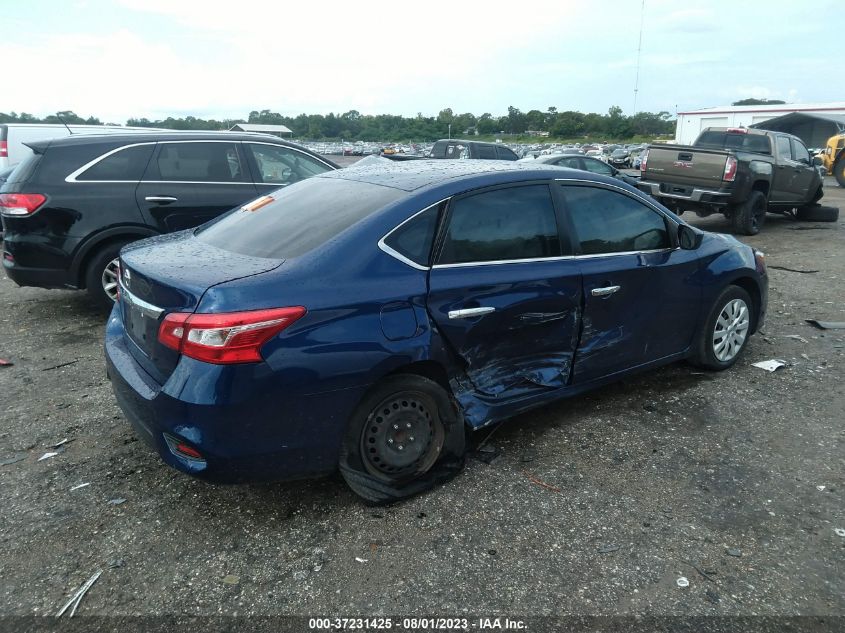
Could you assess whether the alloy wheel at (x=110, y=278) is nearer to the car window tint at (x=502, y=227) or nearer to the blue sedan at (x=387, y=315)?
the blue sedan at (x=387, y=315)

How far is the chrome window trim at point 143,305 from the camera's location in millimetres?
2930

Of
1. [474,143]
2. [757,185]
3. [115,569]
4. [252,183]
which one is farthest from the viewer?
[474,143]

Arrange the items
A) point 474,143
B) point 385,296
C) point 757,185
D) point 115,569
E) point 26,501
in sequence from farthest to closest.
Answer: point 474,143 < point 757,185 < point 26,501 < point 385,296 < point 115,569

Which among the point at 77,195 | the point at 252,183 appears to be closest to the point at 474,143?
the point at 252,183

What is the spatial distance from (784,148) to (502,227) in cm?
1111

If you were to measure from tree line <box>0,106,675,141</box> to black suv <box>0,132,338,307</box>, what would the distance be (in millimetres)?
38394

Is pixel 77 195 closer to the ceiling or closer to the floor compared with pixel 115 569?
closer to the ceiling

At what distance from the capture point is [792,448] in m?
3.79

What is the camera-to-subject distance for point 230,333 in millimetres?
2674

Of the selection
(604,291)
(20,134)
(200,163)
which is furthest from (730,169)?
(20,134)

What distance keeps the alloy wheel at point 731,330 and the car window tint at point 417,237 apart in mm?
2580

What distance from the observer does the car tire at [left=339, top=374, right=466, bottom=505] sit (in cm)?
306

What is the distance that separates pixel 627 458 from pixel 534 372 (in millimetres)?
720

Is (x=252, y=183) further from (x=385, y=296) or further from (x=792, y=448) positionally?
(x=792, y=448)
